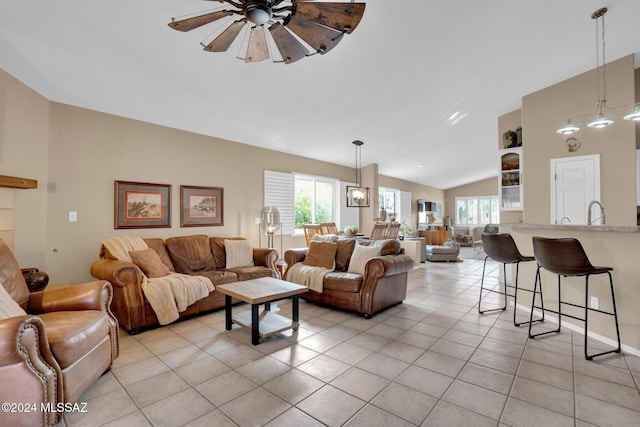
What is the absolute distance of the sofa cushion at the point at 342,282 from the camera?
11.7 feet

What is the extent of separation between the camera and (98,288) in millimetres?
2256

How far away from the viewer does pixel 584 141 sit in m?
3.92

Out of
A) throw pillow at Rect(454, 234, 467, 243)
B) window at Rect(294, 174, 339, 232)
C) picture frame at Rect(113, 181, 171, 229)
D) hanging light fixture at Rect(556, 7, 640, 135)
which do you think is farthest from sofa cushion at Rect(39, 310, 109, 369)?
throw pillow at Rect(454, 234, 467, 243)

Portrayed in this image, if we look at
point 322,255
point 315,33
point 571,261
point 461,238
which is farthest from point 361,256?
point 461,238

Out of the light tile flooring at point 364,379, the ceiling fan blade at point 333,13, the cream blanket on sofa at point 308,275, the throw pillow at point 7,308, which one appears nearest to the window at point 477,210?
the light tile flooring at point 364,379

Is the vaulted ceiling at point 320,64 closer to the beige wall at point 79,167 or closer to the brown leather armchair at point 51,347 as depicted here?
→ the beige wall at point 79,167

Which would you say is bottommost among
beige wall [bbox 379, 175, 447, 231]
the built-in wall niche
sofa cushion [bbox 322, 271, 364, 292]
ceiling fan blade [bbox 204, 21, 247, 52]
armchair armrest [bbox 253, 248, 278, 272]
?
sofa cushion [bbox 322, 271, 364, 292]

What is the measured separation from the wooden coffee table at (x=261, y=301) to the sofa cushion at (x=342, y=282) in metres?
0.72

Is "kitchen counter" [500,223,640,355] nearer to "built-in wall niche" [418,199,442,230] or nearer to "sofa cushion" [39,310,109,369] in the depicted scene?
"sofa cushion" [39,310,109,369]

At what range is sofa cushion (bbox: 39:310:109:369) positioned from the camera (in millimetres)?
1741

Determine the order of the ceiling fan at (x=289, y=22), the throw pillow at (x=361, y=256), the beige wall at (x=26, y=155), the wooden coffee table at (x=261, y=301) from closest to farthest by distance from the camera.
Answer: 1. the ceiling fan at (x=289, y=22)
2. the wooden coffee table at (x=261, y=301)
3. the beige wall at (x=26, y=155)
4. the throw pillow at (x=361, y=256)

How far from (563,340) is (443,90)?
127 inches

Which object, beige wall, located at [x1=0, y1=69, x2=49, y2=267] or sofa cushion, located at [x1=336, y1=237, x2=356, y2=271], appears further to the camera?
sofa cushion, located at [x1=336, y1=237, x2=356, y2=271]

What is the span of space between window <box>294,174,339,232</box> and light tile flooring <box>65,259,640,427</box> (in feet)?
11.2
